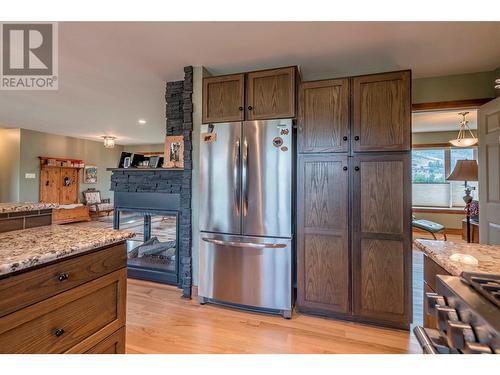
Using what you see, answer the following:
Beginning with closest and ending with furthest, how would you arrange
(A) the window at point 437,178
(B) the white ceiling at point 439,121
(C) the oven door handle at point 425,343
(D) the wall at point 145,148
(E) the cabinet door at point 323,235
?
1. (C) the oven door handle at point 425,343
2. (E) the cabinet door at point 323,235
3. (B) the white ceiling at point 439,121
4. (A) the window at point 437,178
5. (D) the wall at point 145,148

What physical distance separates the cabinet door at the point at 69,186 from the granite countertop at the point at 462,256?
883 centimetres

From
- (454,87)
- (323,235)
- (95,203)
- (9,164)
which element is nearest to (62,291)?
(323,235)

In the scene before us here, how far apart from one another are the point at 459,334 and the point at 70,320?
4.52 feet

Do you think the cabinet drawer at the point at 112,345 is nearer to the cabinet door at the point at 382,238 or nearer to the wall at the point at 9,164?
the cabinet door at the point at 382,238

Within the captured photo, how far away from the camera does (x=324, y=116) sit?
2.30 meters

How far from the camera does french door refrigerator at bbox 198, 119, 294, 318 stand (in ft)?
7.49

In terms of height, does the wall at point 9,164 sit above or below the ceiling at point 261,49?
below

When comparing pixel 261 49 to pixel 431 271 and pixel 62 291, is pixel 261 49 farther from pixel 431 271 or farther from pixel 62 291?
pixel 62 291

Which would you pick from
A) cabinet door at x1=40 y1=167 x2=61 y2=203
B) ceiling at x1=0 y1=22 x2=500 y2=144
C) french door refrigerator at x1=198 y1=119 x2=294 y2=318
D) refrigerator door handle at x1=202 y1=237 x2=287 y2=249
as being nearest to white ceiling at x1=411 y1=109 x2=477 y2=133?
ceiling at x1=0 y1=22 x2=500 y2=144

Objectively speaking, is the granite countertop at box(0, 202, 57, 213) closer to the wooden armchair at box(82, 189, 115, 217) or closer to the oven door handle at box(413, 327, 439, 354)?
the oven door handle at box(413, 327, 439, 354)

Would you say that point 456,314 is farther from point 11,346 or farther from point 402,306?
point 402,306

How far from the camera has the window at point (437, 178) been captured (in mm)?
5992

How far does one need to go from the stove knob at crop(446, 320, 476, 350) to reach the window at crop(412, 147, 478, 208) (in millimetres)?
6615
